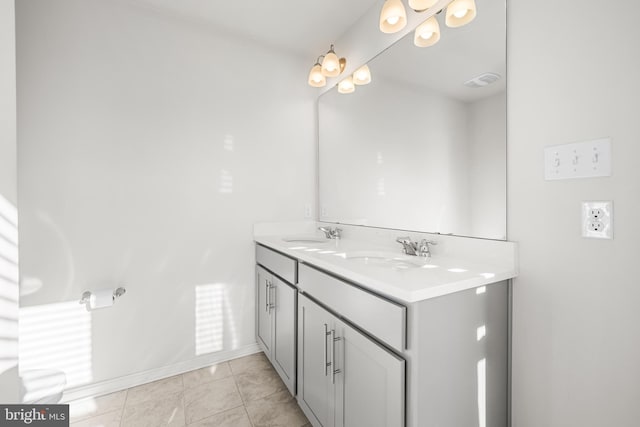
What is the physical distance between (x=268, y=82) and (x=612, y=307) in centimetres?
231

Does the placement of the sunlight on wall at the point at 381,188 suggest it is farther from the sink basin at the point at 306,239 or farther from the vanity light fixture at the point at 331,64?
the vanity light fixture at the point at 331,64

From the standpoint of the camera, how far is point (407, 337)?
86 cm

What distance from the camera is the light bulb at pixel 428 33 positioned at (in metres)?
1.38

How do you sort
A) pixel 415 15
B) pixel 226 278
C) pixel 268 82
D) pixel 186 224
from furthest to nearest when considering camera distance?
pixel 268 82, pixel 226 278, pixel 186 224, pixel 415 15

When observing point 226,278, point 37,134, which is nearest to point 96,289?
point 226,278

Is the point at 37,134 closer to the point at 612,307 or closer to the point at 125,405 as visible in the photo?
the point at 125,405

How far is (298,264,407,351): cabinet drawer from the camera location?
875 mm

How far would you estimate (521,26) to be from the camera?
1.07m

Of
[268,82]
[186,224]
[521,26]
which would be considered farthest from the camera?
[268,82]

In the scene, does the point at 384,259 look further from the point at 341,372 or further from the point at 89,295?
the point at 89,295

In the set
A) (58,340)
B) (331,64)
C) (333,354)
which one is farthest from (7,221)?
(331,64)

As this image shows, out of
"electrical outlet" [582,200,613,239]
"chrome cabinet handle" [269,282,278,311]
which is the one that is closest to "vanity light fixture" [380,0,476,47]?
"electrical outlet" [582,200,613,239]

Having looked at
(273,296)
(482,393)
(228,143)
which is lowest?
(482,393)

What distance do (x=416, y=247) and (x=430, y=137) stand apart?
23.8 inches
